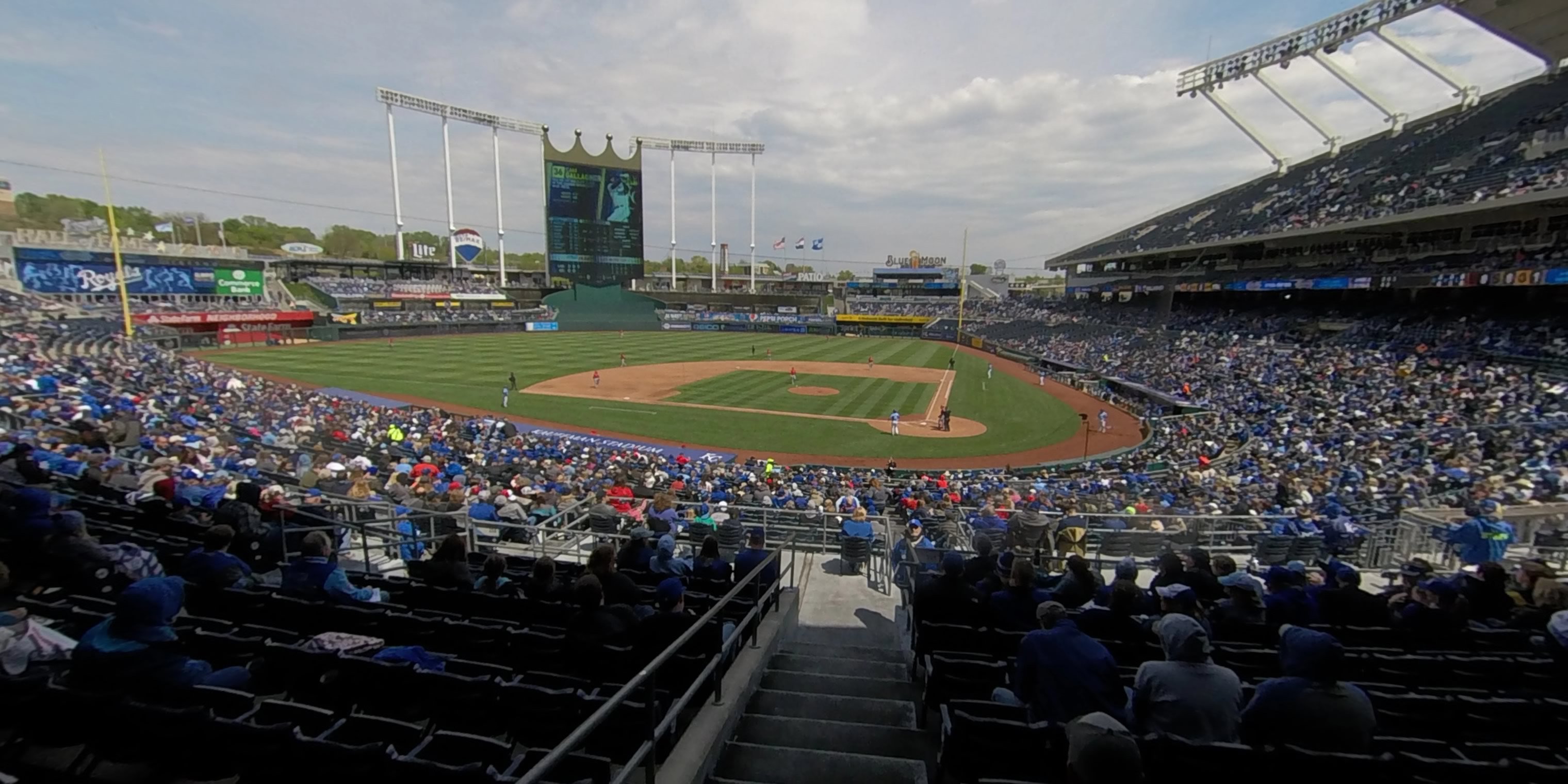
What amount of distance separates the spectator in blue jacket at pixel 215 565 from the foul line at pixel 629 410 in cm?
2558

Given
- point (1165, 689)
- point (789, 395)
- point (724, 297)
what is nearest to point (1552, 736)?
point (1165, 689)

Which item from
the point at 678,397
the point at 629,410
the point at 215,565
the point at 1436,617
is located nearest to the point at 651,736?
the point at 215,565

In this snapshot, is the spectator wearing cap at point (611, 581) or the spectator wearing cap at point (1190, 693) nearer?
the spectator wearing cap at point (1190, 693)

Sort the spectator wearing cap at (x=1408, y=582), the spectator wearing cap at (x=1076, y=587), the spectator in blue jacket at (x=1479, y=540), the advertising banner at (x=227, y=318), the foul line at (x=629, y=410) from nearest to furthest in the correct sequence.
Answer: the spectator wearing cap at (x=1076, y=587)
the spectator wearing cap at (x=1408, y=582)
the spectator in blue jacket at (x=1479, y=540)
the foul line at (x=629, y=410)
the advertising banner at (x=227, y=318)

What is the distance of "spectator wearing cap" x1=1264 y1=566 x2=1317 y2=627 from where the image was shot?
18.2ft

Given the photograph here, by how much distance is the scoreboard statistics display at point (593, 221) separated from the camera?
254 feet

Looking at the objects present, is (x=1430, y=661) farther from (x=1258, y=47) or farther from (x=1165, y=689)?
(x=1258, y=47)

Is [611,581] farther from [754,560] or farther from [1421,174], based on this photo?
[1421,174]

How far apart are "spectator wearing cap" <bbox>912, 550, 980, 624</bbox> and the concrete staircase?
65cm

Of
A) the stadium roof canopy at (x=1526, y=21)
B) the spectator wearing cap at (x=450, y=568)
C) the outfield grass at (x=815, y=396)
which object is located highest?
the stadium roof canopy at (x=1526, y=21)

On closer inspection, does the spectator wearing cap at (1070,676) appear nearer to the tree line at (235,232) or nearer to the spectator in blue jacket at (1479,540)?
the spectator in blue jacket at (1479,540)

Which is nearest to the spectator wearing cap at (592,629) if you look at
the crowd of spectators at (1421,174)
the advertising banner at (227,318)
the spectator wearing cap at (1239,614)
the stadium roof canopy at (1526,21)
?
the spectator wearing cap at (1239,614)

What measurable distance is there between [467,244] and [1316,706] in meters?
99.5

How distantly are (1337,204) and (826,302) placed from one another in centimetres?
7067
